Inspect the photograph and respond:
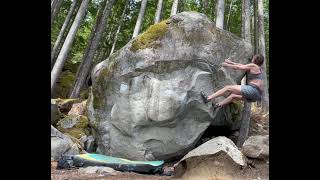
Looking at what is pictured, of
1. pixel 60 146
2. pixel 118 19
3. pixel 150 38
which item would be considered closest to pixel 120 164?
pixel 60 146

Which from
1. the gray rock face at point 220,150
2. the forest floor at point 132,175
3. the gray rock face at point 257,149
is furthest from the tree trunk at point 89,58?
the gray rock face at point 220,150

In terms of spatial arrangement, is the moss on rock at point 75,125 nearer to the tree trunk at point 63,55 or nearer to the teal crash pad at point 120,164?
the tree trunk at point 63,55

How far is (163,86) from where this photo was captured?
38.5 ft

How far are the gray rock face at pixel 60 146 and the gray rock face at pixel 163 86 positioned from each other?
1.31 metres

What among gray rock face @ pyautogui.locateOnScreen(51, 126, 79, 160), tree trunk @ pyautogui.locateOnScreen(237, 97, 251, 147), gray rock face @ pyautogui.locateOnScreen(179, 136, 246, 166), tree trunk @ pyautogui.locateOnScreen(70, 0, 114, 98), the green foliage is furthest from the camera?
the green foliage

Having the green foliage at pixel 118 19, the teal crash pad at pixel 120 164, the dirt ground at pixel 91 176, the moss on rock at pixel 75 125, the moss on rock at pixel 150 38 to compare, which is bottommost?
the dirt ground at pixel 91 176

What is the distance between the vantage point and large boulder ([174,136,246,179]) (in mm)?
8828

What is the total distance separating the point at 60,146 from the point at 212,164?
15.0ft

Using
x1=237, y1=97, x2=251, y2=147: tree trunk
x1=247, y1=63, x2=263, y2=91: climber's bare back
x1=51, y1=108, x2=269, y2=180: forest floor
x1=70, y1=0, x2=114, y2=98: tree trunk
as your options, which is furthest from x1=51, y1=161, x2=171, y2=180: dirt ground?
x1=70, y1=0, x2=114, y2=98: tree trunk

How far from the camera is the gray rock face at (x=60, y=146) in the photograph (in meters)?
10.8

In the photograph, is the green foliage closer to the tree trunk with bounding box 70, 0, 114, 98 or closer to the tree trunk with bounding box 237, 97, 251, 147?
the tree trunk with bounding box 70, 0, 114, 98

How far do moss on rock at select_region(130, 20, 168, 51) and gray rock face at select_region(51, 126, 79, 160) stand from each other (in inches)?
138
